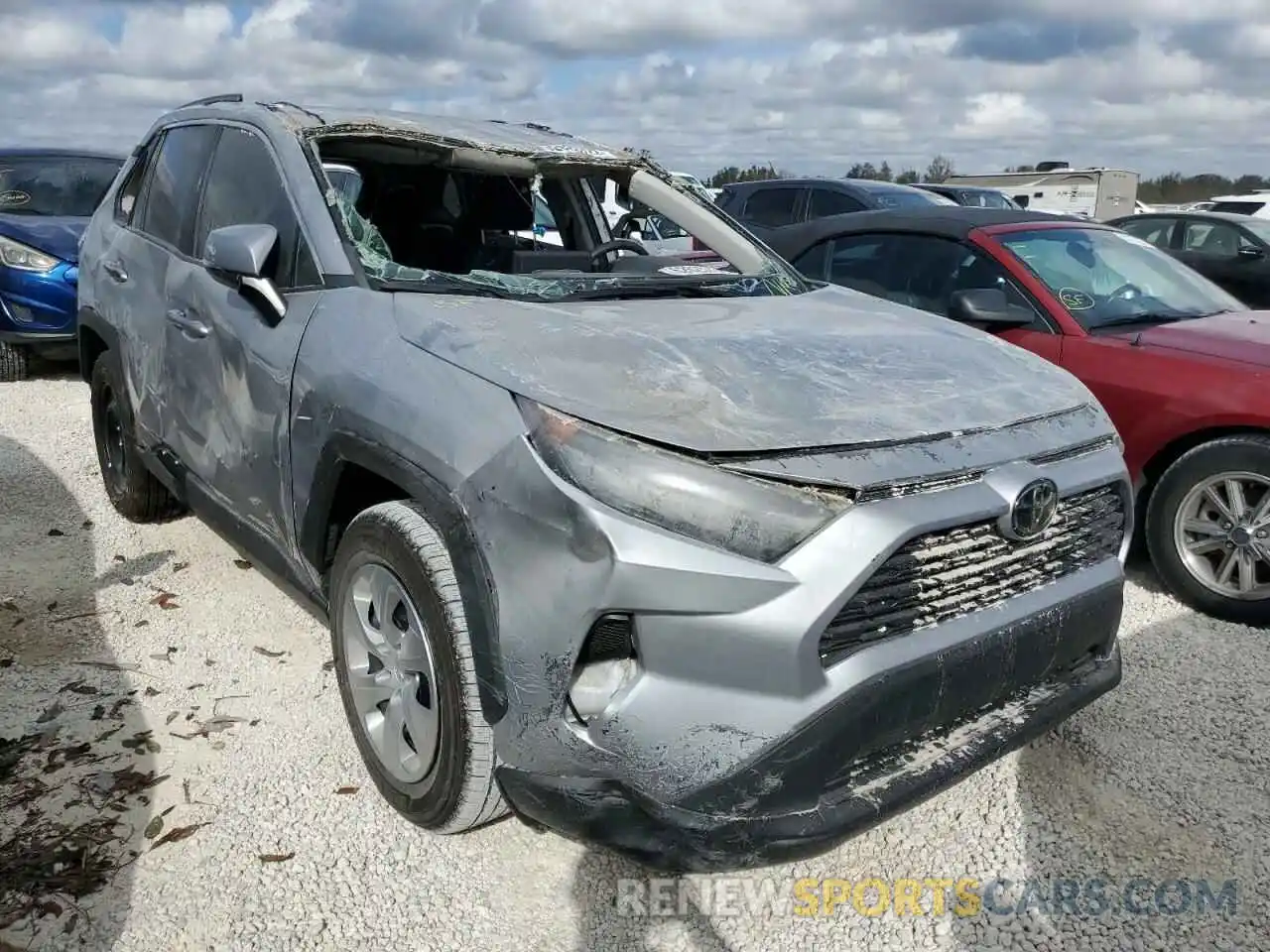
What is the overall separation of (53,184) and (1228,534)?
28.7ft

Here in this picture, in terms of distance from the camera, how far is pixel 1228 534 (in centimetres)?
393

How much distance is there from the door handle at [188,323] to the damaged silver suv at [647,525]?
1.5 inches

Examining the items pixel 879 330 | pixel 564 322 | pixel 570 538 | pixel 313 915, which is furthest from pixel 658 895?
pixel 879 330

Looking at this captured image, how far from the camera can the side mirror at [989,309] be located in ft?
14.7

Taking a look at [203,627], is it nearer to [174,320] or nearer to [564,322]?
[174,320]

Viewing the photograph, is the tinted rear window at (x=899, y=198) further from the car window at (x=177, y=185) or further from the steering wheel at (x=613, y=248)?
the car window at (x=177, y=185)

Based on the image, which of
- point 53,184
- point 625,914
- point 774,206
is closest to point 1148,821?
point 625,914

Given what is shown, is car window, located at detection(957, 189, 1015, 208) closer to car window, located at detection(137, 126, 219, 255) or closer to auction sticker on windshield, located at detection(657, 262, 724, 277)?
auction sticker on windshield, located at detection(657, 262, 724, 277)

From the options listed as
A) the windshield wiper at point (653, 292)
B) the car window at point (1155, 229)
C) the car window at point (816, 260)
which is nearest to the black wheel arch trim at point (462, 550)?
the windshield wiper at point (653, 292)

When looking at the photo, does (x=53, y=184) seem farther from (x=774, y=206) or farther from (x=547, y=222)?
(x=774, y=206)

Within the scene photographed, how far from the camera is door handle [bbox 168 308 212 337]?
3234 mm

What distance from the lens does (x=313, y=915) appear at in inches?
91.1

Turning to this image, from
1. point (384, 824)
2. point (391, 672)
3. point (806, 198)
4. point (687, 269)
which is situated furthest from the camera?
point (806, 198)

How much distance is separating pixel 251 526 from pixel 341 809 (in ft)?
3.14
